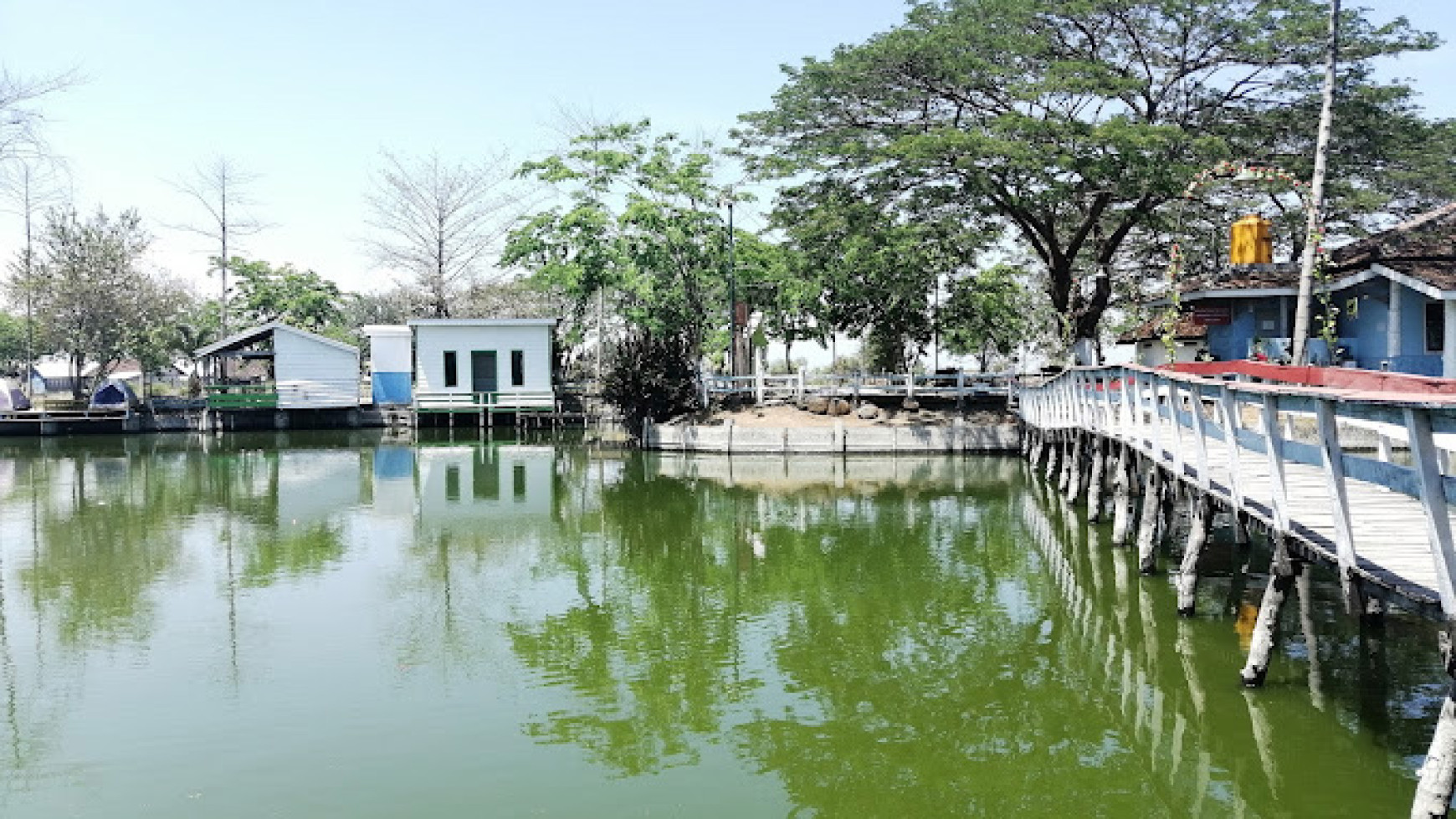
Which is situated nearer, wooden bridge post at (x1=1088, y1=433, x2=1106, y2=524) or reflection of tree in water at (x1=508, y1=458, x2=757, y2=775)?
reflection of tree in water at (x1=508, y1=458, x2=757, y2=775)

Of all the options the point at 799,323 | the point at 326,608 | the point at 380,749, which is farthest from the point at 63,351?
the point at 380,749

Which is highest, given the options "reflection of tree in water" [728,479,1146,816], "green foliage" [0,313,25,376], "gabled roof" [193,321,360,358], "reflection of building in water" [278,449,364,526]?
"green foliage" [0,313,25,376]

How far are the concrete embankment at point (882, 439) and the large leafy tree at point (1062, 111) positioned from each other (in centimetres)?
A: 333

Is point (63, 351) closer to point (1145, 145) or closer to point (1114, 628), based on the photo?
point (1145, 145)

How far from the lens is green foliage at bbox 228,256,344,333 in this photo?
50562 millimetres

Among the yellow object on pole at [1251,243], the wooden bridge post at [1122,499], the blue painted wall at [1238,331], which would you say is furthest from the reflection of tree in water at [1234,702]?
the blue painted wall at [1238,331]

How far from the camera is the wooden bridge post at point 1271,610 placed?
730 cm

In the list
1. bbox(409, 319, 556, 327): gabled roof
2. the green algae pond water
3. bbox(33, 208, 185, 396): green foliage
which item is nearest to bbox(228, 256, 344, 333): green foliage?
bbox(33, 208, 185, 396): green foliage

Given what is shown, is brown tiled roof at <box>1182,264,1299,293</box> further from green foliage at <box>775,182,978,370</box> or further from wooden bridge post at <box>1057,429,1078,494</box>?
wooden bridge post at <box>1057,429,1078,494</box>

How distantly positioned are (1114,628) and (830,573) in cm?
369

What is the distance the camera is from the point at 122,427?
3825 centimetres

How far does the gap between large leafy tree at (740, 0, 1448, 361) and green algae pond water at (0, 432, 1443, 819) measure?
1080cm

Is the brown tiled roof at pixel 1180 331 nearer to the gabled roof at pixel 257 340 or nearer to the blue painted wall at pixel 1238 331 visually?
the blue painted wall at pixel 1238 331

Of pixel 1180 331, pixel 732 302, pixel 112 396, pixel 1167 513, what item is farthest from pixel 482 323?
pixel 1167 513
